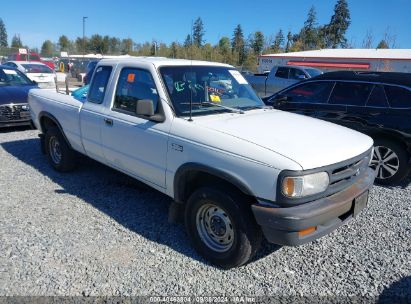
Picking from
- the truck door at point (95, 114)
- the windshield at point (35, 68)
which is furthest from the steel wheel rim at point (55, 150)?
the windshield at point (35, 68)

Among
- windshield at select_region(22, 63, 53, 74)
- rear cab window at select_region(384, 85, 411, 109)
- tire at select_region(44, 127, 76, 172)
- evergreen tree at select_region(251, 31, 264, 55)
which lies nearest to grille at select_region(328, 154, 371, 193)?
rear cab window at select_region(384, 85, 411, 109)

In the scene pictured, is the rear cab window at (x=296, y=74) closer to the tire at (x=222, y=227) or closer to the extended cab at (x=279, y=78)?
the extended cab at (x=279, y=78)

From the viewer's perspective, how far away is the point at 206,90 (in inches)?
156

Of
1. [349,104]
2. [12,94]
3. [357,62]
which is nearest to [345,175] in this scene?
[349,104]

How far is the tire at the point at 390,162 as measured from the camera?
530cm

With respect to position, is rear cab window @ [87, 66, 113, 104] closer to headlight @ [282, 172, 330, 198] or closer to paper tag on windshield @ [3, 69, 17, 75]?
headlight @ [282, 172, 330, 198]

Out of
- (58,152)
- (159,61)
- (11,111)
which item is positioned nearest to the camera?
(159,61)

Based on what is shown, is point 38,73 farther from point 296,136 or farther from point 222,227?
point 296,136

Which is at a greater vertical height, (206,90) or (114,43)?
(114,43)

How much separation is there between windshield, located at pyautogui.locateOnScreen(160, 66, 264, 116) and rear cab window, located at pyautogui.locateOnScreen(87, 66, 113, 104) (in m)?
1.03

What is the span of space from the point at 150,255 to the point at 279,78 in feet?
44.6

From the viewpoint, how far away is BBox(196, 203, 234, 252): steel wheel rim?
327 cm

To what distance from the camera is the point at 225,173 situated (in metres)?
3.01

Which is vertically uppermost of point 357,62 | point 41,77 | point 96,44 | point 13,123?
point 96,44
